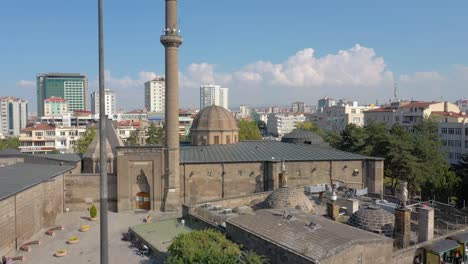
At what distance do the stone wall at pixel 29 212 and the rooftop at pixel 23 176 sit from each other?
299mm

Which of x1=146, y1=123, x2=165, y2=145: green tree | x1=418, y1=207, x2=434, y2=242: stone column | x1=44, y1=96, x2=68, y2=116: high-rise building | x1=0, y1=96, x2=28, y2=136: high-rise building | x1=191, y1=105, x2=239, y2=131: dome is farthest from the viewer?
x1=44, y1=96, x2=68, y2=116: high-rise building

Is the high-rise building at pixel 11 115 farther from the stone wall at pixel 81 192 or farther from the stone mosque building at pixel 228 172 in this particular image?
the stone mosque building at pixel 228 172

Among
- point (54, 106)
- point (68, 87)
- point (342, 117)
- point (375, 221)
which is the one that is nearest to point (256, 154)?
point (375, 221)

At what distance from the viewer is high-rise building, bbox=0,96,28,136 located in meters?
138

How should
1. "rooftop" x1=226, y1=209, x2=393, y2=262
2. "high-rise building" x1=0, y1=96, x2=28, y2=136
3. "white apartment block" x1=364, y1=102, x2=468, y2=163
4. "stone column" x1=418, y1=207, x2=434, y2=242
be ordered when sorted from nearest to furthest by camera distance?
1. "rooftop" x1=226, y1=209, x2=393, y2=262
2. "stone column" x1=418, y1=207, x2=434, y2=242
3. "white apartment block" x1=364, y1=102, x2=468, y2=163
4. "high-rise building" x1=0, y1=96, x2=28, y2=136

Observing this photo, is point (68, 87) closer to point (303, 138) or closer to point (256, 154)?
point (303, 138)

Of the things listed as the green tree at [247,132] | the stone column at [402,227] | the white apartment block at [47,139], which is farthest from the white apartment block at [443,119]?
the white apartment block at [47,139]

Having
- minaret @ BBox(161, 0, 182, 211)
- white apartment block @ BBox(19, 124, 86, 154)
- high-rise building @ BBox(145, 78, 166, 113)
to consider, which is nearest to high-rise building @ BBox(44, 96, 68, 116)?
high-rise building @ BBox(145, 78, 166, 113)

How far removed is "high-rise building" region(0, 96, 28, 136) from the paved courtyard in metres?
133

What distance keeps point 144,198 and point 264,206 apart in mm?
11128

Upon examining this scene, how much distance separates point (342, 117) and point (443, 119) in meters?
40.5

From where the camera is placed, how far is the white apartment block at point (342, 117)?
97.2m

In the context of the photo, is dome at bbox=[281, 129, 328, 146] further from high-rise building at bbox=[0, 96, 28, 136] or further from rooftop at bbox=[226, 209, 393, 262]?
high-rise building at bbox=[0, 96, 28, 136]

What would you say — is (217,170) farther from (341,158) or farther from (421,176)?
(421,176)
